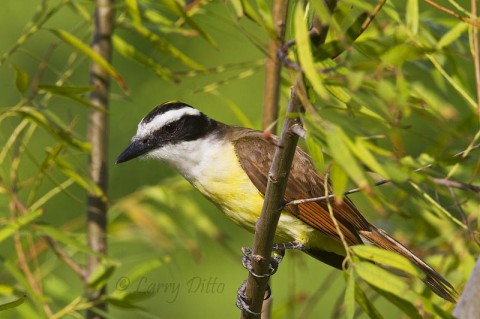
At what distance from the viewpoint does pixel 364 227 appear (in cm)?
310

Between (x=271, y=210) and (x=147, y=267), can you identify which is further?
(x=147, y=267)

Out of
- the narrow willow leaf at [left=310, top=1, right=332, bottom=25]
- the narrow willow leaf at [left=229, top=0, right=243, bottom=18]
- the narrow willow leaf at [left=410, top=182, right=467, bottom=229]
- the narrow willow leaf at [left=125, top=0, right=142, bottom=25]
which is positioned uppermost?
the narrow willow leaf at [left=125, top=0, right=142, bottom=25]

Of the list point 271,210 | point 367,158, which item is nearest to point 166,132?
point 271,210

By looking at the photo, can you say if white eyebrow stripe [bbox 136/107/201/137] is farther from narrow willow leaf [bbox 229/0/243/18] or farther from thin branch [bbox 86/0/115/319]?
narrow willow leaf [bbox 229/0/243/18]

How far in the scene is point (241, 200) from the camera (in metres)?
2.93

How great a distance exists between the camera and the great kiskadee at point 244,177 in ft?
9.61

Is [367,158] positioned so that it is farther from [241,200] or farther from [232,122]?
[232,122]

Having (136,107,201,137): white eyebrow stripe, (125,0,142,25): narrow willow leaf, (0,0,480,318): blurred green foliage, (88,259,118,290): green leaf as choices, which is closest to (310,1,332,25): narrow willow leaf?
(0,0,480,318): blurred green foliage

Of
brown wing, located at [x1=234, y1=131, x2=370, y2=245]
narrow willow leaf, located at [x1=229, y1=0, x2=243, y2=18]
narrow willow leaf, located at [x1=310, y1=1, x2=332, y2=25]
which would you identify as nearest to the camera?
narrow willow leaf, located at [x1=310, y1=1, x2=332, y2=25]

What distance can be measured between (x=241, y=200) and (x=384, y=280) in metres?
1.36

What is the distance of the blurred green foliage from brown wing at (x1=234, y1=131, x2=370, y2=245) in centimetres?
10

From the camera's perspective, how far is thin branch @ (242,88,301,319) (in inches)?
68.9

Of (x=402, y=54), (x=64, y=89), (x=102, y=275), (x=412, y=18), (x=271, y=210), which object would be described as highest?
(x=412, y=18)

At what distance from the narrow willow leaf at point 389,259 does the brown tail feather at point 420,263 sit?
674mm
